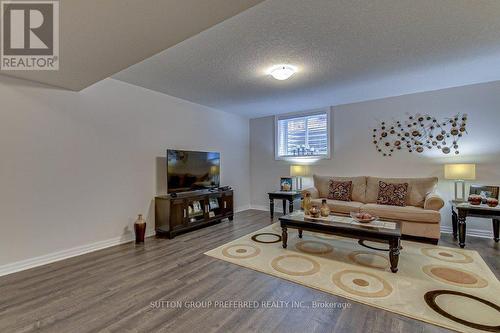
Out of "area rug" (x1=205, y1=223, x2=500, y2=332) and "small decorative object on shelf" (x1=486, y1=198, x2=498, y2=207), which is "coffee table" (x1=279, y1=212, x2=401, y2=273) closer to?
"area rug" (x1=205, y1=223, x2=500, y2=332)

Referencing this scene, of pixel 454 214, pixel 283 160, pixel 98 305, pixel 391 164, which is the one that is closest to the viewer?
pixel 98 305

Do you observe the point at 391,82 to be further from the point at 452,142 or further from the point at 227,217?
the point at 227,217

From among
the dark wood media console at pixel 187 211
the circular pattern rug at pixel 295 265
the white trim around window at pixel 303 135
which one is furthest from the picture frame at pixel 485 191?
the dark wood media console at pixel 187 211

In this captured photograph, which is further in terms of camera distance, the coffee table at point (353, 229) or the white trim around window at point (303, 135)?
the white trim around window at point (303, 135)

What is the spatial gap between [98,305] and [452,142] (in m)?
5.40

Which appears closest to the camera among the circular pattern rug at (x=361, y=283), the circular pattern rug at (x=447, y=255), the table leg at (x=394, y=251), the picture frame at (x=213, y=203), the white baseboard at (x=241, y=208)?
the circular pattern rug at (x=361, y=283)

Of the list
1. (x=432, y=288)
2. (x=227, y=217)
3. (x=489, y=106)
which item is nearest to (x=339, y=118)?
(x=489, y=106)

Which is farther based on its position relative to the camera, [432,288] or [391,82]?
[391,82]

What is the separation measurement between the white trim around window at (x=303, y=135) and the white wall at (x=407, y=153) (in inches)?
5.9

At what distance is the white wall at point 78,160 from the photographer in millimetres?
2625

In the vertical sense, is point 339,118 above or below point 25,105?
above

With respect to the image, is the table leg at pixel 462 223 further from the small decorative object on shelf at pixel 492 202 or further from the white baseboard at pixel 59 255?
the white baseboard at pixel 59 255

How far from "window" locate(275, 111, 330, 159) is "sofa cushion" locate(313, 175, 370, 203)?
0.61 m

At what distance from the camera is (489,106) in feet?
12.3
